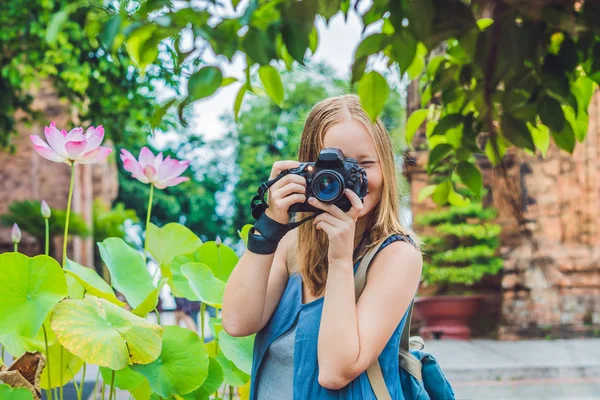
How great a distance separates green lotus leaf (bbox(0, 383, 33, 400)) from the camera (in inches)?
58.2

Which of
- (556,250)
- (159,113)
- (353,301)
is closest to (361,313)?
(353,301)

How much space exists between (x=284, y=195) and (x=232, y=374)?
2.48ft

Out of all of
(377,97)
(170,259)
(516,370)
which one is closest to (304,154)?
(377,97)

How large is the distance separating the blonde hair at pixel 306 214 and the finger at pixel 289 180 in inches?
4.6

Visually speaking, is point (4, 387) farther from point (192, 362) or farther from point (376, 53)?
point (376, 53)

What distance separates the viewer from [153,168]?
1811 millimetres

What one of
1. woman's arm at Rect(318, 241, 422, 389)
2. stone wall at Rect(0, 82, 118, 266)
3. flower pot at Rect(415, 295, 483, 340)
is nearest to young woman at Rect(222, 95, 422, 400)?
woman's arm at Rect(318, 241, 422, 389)

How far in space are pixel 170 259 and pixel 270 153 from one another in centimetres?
2253

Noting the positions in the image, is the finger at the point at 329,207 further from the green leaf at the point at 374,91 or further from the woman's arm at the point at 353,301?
the green leaf at the point at 374,91

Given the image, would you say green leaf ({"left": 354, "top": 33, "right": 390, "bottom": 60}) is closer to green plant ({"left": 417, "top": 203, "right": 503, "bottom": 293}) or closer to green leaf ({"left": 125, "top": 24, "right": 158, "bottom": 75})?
green leaf ({"left": 125, "top": 24, "right": 158, "bottom": 75})

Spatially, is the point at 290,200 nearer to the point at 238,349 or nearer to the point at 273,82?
the point at 273,82

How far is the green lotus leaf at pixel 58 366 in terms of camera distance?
1.74 meters

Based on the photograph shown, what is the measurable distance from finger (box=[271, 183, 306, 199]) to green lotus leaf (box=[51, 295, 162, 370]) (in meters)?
0.48

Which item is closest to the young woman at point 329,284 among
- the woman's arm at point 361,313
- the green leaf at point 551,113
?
the woman's arm at point 361,313
